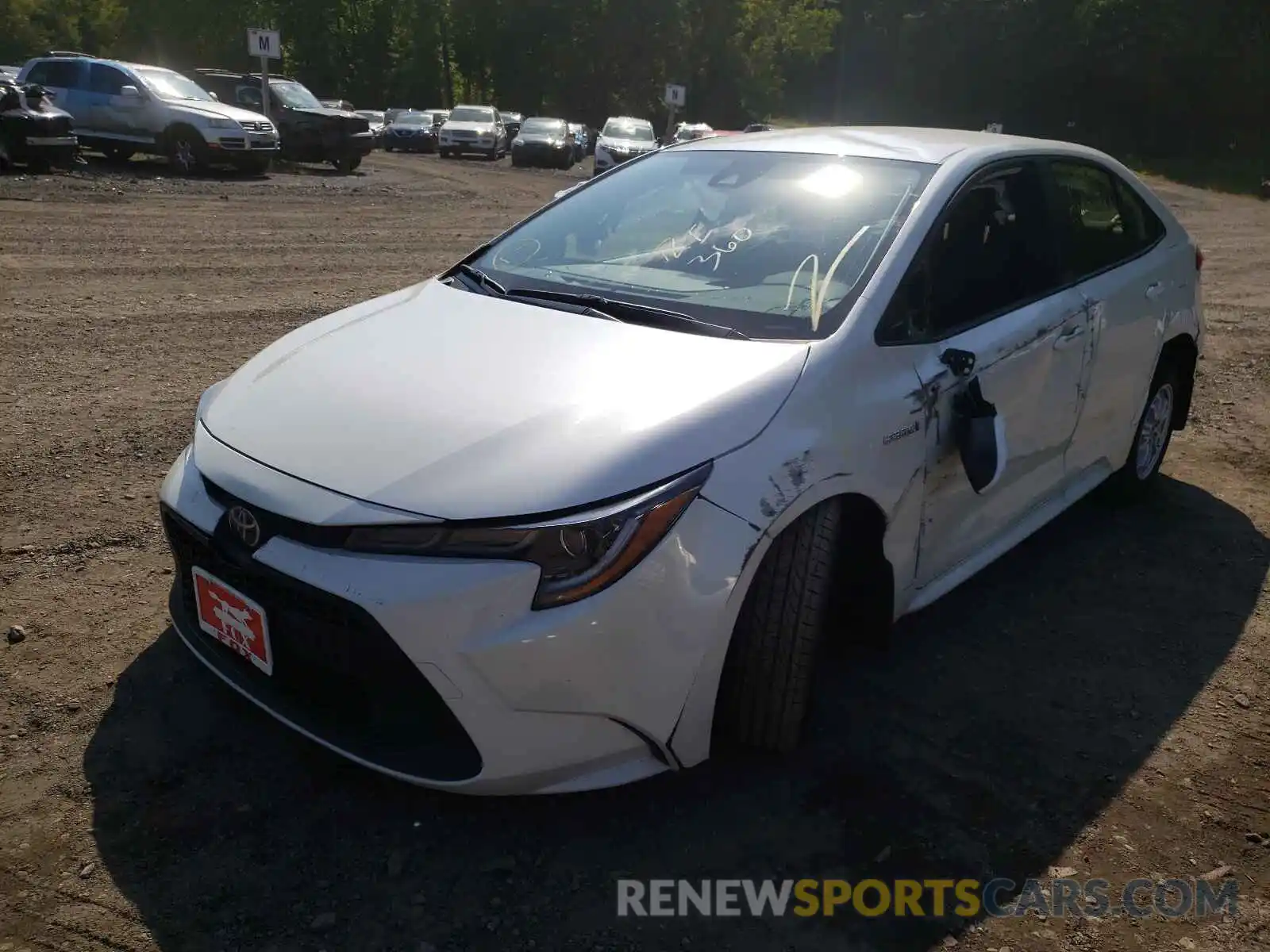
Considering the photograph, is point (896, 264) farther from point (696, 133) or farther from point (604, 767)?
point (696, 133)

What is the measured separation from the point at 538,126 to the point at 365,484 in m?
28.8

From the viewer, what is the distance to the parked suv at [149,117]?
16.2 metres

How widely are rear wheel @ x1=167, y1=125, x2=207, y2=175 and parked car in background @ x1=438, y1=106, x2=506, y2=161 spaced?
14540 mm

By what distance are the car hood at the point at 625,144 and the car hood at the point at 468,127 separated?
19.5ft

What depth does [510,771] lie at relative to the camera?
222 centimetres

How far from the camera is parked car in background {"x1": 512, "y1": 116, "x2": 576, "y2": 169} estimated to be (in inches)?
1114

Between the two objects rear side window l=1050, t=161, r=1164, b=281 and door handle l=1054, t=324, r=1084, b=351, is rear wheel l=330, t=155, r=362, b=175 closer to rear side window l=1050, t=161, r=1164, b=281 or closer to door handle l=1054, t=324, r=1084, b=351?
rear side window l=1050, t=161, r=1164, b=281

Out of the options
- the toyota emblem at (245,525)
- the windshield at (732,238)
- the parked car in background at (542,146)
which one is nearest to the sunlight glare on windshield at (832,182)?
the windshield at (732,238)

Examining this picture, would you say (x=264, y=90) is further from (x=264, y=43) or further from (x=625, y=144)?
(x=625, y=144)

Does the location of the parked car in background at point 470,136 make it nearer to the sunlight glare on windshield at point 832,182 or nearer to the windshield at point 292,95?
the windshield at point 292,95

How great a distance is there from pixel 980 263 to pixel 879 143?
609 millimetres

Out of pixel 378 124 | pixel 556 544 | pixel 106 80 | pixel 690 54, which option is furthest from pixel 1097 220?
pixel 690 54

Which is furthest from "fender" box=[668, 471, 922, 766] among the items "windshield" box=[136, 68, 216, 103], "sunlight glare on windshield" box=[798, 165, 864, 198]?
"windshield" box=[136, 68, 216, 103]

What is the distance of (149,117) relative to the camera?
643 inches
